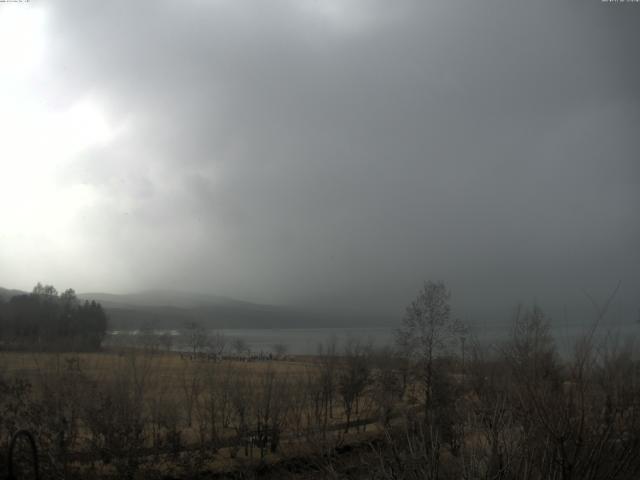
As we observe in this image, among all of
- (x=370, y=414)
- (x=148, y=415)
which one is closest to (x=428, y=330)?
(x=370, y=414)

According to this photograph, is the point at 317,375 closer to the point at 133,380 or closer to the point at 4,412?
the point at 133,380

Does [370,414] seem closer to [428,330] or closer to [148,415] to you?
[428,330]

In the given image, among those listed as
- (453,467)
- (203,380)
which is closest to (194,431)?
(203,380)

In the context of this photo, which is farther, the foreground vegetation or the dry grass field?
the dry grass field

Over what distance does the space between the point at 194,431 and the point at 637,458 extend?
25.2 meters

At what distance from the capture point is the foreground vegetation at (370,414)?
7.28m

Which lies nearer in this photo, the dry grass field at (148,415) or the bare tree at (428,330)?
the dry grass field at (148,415)

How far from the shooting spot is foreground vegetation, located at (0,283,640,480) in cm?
728

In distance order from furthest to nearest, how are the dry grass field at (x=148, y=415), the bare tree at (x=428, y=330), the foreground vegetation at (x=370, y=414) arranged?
1. the bare tree at (x=428, y=330)
2. the dry grass field at (x=148, y=415)
3. the foreground vegetation at (x=370, y=414)

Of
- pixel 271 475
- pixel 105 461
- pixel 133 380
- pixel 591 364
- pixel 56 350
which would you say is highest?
pixel 591 364

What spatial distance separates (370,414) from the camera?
1519 inches

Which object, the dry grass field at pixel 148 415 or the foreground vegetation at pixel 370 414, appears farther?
the dry grass field at pixel 148 415

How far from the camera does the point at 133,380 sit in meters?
23.8

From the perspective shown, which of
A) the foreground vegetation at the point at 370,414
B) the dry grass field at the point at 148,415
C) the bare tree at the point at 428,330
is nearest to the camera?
the foreground vegetation at the point at 370,414
